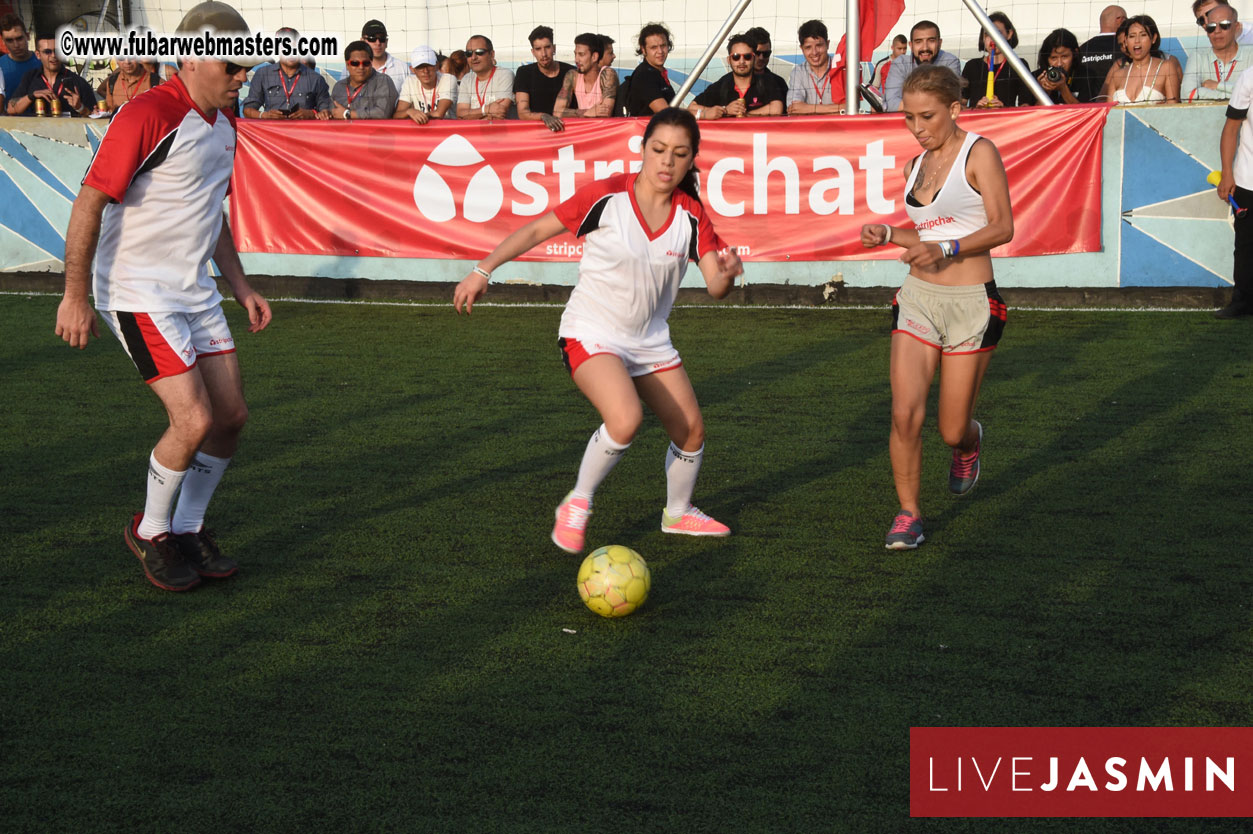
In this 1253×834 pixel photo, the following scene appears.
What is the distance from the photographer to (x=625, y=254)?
5117mm

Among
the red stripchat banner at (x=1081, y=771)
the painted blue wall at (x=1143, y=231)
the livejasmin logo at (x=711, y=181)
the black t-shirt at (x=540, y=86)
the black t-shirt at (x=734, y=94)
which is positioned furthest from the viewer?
the black t-shirt at (x=540, y=86)

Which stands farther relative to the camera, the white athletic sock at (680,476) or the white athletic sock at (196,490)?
the white athletic sock at (680,476)

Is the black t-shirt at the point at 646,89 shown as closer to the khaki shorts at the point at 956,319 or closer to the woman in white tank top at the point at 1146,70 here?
the woman in white tank top at the point at 1146,70

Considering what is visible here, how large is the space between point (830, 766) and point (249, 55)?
3.11 meters

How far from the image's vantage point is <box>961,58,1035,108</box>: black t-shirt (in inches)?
474

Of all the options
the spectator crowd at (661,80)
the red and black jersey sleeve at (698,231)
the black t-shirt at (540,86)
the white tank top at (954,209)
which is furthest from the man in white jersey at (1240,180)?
the red and black jersey sleeve at (698,231)

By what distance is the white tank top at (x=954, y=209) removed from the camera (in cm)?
525

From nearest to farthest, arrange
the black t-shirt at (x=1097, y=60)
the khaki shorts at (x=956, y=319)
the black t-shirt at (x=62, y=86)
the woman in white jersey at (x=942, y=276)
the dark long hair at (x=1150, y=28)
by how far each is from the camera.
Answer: the woman in white jersey at (x=942, y=276) → the khaki shorts at (x=956, y=319) → the dark long hair at (x=1150, y=28) → the black t-shirt at (x=1097, y=60) → the black t-shirt at (x=62, y=86)

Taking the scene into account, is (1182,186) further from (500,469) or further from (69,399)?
(69,399)

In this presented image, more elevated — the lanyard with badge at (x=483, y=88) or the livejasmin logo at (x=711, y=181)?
the lanyard with badge at (x=483, y=88)

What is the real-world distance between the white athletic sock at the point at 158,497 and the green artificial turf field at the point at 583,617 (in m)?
0.24

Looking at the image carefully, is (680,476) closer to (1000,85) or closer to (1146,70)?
(1146,70)

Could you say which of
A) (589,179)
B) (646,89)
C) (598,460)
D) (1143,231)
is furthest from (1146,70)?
(598,460)

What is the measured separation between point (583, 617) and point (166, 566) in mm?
1592
